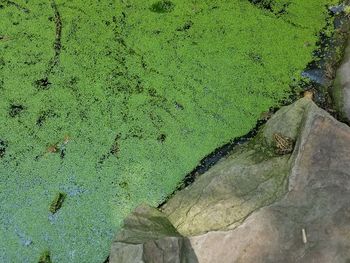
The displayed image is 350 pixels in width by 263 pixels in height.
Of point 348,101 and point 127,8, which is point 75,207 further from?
point 348,101

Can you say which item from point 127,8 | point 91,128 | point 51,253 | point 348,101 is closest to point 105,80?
point 91,128

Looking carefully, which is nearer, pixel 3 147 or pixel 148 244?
pixel 148 244

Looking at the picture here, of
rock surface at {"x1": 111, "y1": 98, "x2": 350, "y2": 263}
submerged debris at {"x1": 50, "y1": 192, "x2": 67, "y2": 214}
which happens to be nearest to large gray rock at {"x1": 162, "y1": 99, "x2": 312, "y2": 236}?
rock surface at {"x1": 111, "y1": 98, "x2": 350, "y2": 263}

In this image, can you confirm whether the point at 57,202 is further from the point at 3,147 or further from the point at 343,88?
the point at 343,88

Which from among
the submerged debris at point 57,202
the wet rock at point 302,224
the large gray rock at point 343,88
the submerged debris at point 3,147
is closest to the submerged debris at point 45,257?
the submerged debris at point 57,202

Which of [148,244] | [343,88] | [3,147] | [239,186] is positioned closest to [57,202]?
[3,147]
